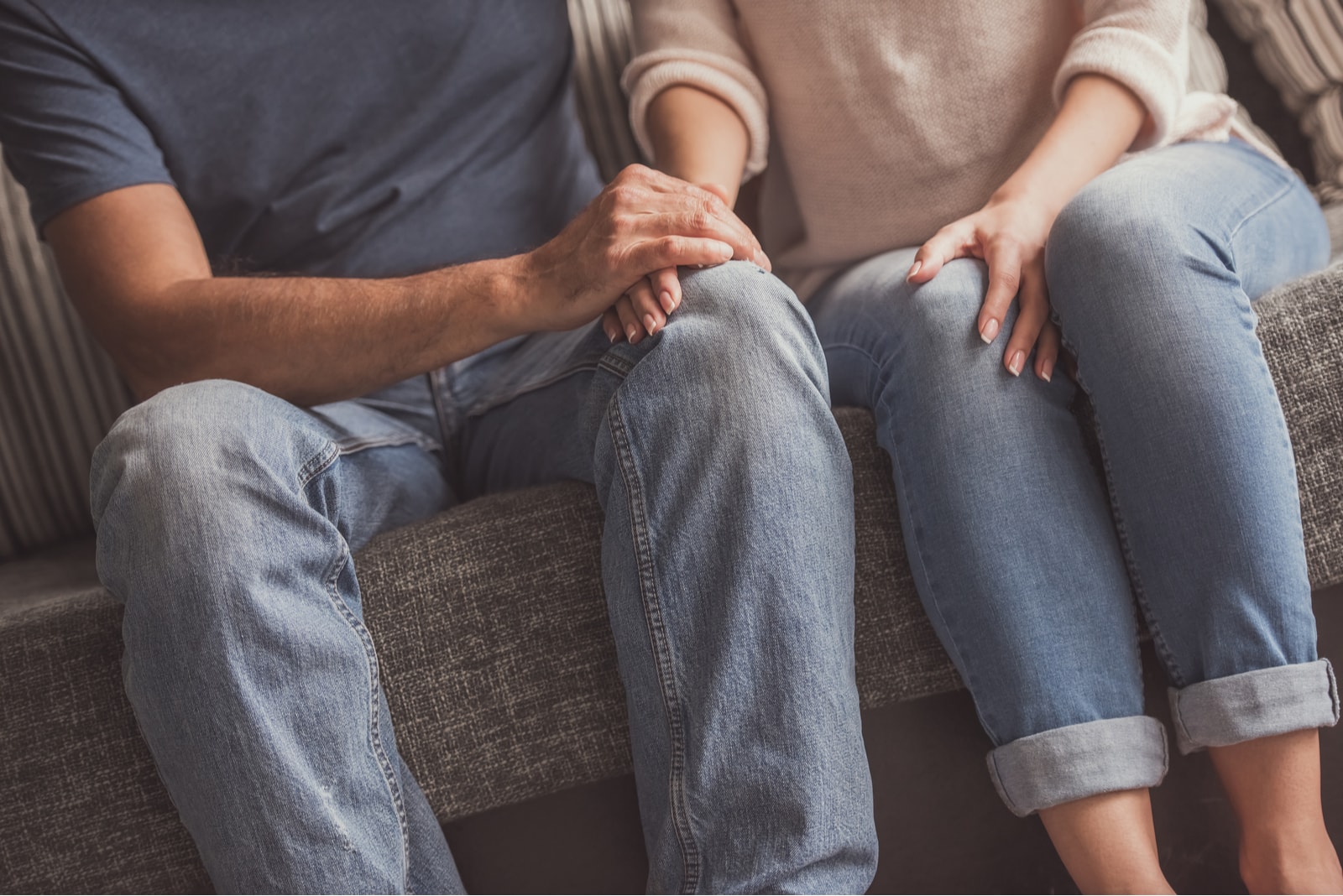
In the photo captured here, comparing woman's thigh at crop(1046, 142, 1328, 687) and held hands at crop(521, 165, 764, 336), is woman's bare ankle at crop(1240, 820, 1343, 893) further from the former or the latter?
held hands at crop(521, 165, 764, 336)

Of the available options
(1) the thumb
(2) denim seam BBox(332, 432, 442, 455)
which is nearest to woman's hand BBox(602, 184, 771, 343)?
(1) the thumb

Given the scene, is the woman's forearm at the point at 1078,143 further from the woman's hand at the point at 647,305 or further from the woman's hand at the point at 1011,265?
the woman's hand at the point at 647,305

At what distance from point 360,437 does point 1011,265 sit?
0.51 m

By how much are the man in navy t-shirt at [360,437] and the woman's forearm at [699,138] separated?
0.52ft

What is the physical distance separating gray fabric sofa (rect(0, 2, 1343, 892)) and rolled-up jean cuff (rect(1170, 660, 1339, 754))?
0.41 ft

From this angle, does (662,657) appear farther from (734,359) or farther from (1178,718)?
(1178,718)

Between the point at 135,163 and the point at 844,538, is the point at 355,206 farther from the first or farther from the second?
the point at 844,538

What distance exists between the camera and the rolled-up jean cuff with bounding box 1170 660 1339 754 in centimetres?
64

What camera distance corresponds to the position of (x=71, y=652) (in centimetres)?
72

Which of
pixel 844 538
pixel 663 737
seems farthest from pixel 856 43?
pixel 663 737

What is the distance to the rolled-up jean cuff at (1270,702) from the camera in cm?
64

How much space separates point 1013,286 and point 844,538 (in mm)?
230

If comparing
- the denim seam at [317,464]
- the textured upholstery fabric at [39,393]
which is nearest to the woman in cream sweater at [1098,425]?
the denim seam at [317,464]

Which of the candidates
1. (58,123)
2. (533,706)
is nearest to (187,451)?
(533,706)
